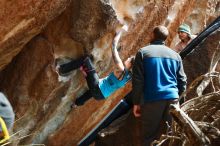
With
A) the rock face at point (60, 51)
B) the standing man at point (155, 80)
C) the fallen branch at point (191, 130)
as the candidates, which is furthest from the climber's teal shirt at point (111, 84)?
the fallen branch at point (191, 130)

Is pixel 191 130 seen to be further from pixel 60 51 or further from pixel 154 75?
pixel 60 51

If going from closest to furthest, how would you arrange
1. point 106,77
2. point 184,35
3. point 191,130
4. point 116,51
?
point 191,130 < point 106,77 < point 116,51 < point 184,35

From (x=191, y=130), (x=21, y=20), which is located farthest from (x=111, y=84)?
(x=191, y=130)

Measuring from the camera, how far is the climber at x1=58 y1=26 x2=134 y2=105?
699cm

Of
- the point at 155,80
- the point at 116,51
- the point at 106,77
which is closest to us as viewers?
the point at 155,80

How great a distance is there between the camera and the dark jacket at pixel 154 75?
590 cm

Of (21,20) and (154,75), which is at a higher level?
(21,20)

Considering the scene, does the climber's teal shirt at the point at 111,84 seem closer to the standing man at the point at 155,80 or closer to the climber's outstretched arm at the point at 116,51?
the climber's outstretched arm at the point at 116,51

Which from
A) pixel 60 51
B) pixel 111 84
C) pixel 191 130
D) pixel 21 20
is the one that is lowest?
pixel 111 84

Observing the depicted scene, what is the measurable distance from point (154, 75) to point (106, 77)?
4.89ft

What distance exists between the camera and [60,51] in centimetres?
758

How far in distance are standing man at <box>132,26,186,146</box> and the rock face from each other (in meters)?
0.99

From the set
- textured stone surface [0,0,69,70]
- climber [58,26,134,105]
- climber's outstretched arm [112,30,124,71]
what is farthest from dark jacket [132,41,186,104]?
textured stone surface [0,0,69,70]

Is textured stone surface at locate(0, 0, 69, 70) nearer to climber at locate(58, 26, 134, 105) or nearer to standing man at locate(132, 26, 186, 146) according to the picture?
climber at locate(58, 26, 134, 105)
